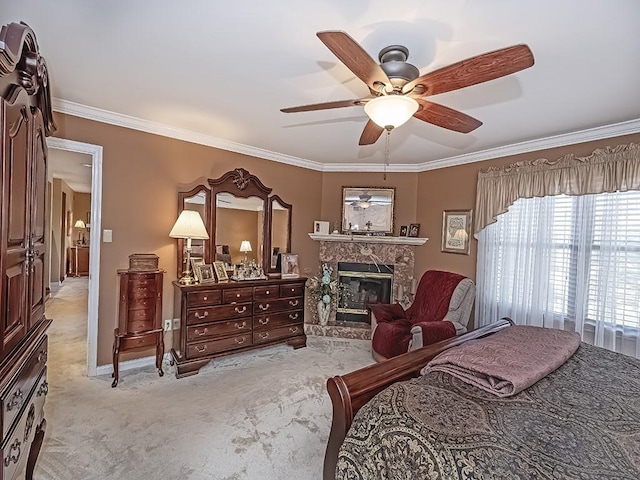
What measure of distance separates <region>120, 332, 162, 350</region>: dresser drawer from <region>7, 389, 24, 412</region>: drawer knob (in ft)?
5.88

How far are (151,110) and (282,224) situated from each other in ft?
6.61

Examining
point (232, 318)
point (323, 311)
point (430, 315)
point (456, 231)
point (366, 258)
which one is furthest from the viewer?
point (366, 258)

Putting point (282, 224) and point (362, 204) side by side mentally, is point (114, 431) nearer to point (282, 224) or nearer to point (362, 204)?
point (282, 224)

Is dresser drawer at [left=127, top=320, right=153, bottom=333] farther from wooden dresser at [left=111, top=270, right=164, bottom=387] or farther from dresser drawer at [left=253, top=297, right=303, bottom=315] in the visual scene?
dresser drawer at [left=253, top=297, right=303, bottom=315]

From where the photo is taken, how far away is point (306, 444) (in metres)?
2.19

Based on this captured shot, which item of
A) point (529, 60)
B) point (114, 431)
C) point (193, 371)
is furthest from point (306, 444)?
point (529, 60)

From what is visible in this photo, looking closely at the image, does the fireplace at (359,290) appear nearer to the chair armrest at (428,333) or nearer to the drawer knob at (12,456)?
the chair armrest at (428,333)

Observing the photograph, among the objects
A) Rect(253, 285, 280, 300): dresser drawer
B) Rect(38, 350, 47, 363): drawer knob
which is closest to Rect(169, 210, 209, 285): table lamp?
Rect(253, 285, 280, 300): dresser drawer

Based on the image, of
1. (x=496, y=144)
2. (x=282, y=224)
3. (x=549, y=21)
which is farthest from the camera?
(x=282, y=224)

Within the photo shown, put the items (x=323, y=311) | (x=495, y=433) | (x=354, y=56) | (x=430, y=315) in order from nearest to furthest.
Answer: (x=495, y=433)
(x=354, y=56)
(x=430, y=315)
(x=323, y=311)

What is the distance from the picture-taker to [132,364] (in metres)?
3.28

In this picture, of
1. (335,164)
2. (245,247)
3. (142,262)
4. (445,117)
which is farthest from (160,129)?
(445,117)

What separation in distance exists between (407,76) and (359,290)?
136 inches

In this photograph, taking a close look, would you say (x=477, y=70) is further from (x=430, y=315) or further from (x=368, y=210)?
(x=368, y=210)
